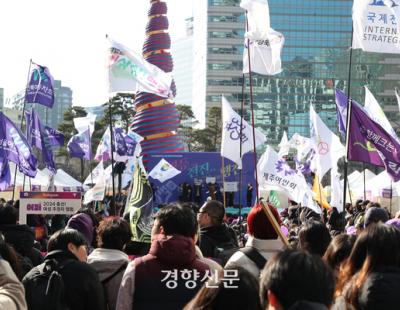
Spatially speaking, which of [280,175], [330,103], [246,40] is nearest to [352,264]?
[246,40]

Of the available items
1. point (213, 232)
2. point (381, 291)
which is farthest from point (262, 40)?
point (381, 291)

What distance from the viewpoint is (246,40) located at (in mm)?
11766

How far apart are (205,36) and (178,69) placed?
8881 centimetres

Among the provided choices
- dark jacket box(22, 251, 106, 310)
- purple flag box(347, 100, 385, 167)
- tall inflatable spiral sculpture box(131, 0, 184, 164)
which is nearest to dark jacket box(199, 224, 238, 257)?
dark jacket box(22, 251, 106, 310)

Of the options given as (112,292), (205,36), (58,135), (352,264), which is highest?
(205,36)

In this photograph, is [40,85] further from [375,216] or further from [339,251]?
[339,251]

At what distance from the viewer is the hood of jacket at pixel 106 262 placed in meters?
4.80

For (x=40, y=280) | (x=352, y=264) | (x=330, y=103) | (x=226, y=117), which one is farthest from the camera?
(x=330, y=103)

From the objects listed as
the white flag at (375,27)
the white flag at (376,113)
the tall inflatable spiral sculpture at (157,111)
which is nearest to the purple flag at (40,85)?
the white flag at (376,113)

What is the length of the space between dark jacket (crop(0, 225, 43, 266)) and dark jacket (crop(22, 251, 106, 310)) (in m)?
1.32

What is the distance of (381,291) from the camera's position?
127 inches

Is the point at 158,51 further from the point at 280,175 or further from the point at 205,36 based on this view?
the point at 205,36

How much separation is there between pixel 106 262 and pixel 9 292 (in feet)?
6.14

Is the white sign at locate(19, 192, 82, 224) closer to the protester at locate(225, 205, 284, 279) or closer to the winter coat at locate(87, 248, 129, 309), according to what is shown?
the winter coat at locate(87, 248, 129, 309)
